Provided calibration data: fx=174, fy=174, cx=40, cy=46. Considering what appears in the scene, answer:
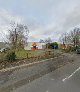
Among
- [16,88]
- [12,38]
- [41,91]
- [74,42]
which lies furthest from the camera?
[74,42]

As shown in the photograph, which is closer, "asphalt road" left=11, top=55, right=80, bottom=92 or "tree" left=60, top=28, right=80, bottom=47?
"asphalt road" left=11, top=55, right=80, bottom=92

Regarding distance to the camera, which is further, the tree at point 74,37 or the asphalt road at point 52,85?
the tree at point 74,37

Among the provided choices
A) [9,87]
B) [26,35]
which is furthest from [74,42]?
[9,87]

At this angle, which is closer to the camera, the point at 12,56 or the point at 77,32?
the point at 12,56

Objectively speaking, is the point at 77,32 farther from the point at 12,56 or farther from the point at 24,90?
the point at 24,90

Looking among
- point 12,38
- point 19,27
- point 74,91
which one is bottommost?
point 74,91

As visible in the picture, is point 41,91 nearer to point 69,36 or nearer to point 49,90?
point 49,90

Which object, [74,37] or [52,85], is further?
[74,37]

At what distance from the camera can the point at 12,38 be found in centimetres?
5069

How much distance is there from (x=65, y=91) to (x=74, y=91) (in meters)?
0.42

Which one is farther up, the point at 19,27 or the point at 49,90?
the point at 19,27

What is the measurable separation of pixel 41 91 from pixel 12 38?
143ft

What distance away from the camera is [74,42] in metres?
76.7

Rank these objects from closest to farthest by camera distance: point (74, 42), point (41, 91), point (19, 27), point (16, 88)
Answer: point (41, 91) < point (16, 88) < point (19, 27) < point (74, 42)
